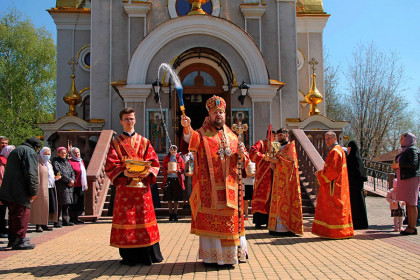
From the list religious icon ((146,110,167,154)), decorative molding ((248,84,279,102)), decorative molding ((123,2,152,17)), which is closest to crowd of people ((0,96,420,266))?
religious icon ((146,110,167,154))

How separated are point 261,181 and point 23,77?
31.2 m

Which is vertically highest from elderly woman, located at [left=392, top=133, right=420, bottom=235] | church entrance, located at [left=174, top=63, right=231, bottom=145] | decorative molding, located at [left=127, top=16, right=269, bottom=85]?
decorative molding, located at [left=127, top=16, right=269, bottom=85]

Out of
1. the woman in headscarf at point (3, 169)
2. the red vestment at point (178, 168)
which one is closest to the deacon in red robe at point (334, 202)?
the red vestment at point (178, 168)

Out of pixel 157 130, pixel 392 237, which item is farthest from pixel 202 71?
pixel 392 237

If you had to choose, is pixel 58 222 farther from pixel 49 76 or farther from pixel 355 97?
pixel 49 76

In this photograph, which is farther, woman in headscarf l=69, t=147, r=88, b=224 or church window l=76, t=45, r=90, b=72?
church window l=76, t=45, r=90, b=72

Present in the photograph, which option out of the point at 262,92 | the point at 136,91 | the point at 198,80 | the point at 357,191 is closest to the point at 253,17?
the point at 198,80

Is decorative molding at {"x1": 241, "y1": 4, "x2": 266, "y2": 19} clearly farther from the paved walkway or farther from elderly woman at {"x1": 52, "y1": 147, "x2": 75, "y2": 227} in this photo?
the paved walkway

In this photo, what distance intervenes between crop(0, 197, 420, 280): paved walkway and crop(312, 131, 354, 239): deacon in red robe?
0.27m

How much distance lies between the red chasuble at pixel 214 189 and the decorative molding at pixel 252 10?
13.2 metres

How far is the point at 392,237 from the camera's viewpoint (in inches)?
332

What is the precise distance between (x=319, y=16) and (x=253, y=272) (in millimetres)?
19113

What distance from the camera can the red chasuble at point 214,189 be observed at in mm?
5781

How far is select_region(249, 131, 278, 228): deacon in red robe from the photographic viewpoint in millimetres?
9359
